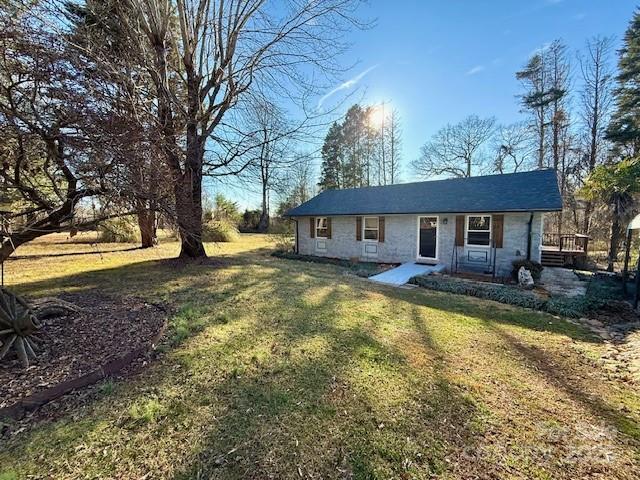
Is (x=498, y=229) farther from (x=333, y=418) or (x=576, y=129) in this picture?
(x=576, y=129)

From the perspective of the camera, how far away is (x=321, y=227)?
575 inches

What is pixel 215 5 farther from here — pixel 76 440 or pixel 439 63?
pixel 76 440

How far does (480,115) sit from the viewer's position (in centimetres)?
2319

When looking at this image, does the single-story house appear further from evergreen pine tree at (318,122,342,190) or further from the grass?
evergreen pine tree at (318,122,342,190)

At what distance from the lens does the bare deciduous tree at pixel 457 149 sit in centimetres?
2367

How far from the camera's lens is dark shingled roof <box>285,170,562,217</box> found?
939 cm

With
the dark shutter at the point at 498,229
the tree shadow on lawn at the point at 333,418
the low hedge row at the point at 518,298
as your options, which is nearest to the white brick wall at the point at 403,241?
the dark shutter at the point at 498,229

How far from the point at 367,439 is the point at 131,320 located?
152 inches

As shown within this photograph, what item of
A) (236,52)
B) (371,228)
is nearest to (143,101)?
(236,52)

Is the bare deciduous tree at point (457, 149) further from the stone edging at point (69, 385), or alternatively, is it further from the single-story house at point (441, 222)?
the stone edging at point (69, 385)

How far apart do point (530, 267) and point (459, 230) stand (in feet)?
8.43

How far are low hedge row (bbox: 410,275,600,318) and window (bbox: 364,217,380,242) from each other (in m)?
4.56

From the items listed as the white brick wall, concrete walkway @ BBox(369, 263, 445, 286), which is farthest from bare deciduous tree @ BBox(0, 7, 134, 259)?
the white brick wall

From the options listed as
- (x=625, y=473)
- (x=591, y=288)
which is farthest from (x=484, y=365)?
(x=591, y=288)
